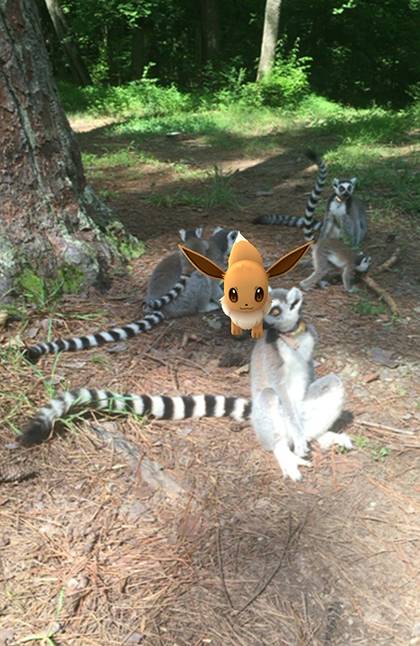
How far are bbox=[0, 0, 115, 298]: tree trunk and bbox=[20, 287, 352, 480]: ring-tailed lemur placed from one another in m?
1.44

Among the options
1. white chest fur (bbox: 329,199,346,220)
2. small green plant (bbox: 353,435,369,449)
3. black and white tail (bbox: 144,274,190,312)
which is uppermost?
white chest fur (bbox: 329,199,346,220)

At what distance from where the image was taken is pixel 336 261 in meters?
5.02

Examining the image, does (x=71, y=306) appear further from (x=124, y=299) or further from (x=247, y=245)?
(x=247, y=245)

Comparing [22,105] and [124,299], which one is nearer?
[22,105]

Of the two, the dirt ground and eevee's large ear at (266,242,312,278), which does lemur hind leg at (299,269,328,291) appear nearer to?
the dirt ground

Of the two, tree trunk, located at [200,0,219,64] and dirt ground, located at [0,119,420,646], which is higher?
tree trunk, located at [200,0,219,64]

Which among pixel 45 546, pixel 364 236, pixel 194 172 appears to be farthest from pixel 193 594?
pixel 194 172

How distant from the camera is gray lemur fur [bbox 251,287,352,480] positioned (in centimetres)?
294

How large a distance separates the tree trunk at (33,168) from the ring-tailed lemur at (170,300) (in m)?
0.52

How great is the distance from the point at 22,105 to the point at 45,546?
9.51 feet

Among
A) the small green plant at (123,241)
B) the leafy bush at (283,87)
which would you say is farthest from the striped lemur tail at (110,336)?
the leafy bush at (283,87)

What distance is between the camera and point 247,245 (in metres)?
1.89

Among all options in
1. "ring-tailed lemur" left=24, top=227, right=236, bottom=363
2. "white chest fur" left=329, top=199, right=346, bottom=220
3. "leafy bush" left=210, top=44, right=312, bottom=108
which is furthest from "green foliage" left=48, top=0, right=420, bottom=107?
"ring-tailed lemur" left=24, top=227, right=236, bottom=363

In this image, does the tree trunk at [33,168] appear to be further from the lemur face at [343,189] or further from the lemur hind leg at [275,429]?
the lemur face at [343,189]
